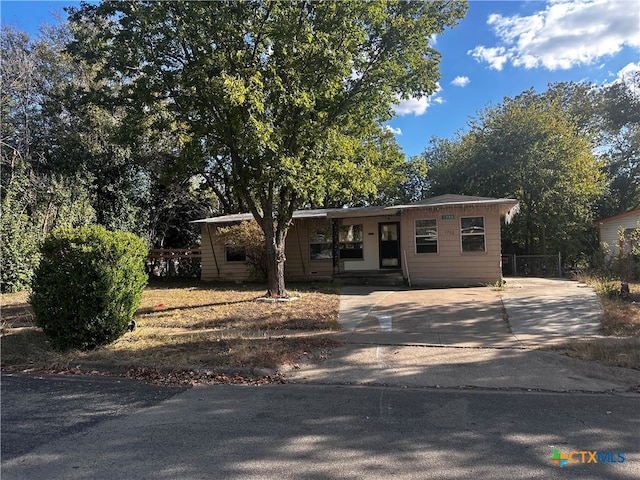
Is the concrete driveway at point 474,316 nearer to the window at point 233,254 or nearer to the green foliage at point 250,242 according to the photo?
the green foliage at point 250,242

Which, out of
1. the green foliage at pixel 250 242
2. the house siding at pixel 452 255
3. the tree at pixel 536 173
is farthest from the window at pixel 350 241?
the tree at pixel 536 173

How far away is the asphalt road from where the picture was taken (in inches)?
132

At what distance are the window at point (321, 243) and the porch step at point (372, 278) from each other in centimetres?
129

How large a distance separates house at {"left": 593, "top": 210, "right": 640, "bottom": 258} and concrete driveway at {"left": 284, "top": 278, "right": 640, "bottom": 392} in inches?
357

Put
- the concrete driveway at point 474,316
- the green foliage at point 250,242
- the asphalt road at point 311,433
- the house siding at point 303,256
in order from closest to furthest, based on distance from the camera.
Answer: the asphalt road at point 311,433 < the concrete driveway at point 474,316 < the green foliage at point 250,242 < the house siding at point 303,256

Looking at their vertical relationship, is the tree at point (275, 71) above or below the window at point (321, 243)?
above

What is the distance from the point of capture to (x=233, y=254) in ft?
63.1

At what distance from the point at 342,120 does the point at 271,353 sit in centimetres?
710

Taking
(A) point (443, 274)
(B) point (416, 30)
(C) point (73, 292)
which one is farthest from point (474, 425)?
(A) point (443, 274)

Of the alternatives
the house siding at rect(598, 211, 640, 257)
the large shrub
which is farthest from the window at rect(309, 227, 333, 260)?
the house siding at rect(598, 211, 640, 257)

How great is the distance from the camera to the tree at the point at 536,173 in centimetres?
2147

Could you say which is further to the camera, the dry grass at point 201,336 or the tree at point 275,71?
the tree at point 275,71

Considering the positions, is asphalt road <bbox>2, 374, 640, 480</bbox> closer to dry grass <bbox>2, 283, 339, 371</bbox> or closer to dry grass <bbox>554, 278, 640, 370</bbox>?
dry grass <bbox>2, 283, 339, 371</bbox>

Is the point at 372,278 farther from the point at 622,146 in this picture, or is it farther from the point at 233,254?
the point at 622,146
